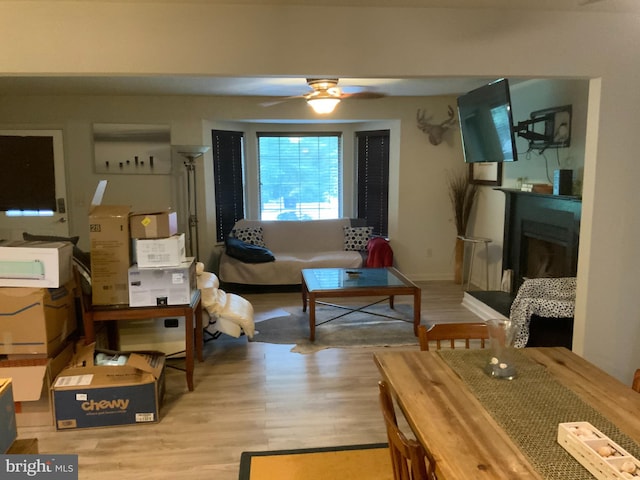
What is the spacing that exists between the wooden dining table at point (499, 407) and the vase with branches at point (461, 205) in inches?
168

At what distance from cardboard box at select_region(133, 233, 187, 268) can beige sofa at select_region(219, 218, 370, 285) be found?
2696 millimetres

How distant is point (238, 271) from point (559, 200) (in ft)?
11.3

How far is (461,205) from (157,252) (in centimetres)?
419

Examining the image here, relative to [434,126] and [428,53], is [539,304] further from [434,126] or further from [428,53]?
[434,126]

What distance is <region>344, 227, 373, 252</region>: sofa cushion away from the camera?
6.49m

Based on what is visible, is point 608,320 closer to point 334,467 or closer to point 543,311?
point 543,311

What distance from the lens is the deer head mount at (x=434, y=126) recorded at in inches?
247

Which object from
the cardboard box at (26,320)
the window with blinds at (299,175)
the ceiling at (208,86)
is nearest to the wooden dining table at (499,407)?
the cardboard box at (26,320)

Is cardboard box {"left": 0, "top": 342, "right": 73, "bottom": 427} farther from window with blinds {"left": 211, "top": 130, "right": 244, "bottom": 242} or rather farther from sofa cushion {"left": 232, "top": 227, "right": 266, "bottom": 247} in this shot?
window with blinds {"left": 211, "top": 130, "right": 244, "bottom": 242}

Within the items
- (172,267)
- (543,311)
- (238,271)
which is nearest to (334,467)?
(172,267)

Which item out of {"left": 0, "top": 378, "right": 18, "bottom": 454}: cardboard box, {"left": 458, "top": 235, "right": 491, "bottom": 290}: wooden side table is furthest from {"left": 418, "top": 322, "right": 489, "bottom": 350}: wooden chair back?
{"left": 458, "top": 235, "right": 491, "bottom": 290}: wooden side table

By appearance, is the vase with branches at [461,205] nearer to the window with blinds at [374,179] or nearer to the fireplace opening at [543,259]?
the window with blinds at [374,179]

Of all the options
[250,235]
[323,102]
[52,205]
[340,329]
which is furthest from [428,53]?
[52,205]

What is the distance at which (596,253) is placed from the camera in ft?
9.98
